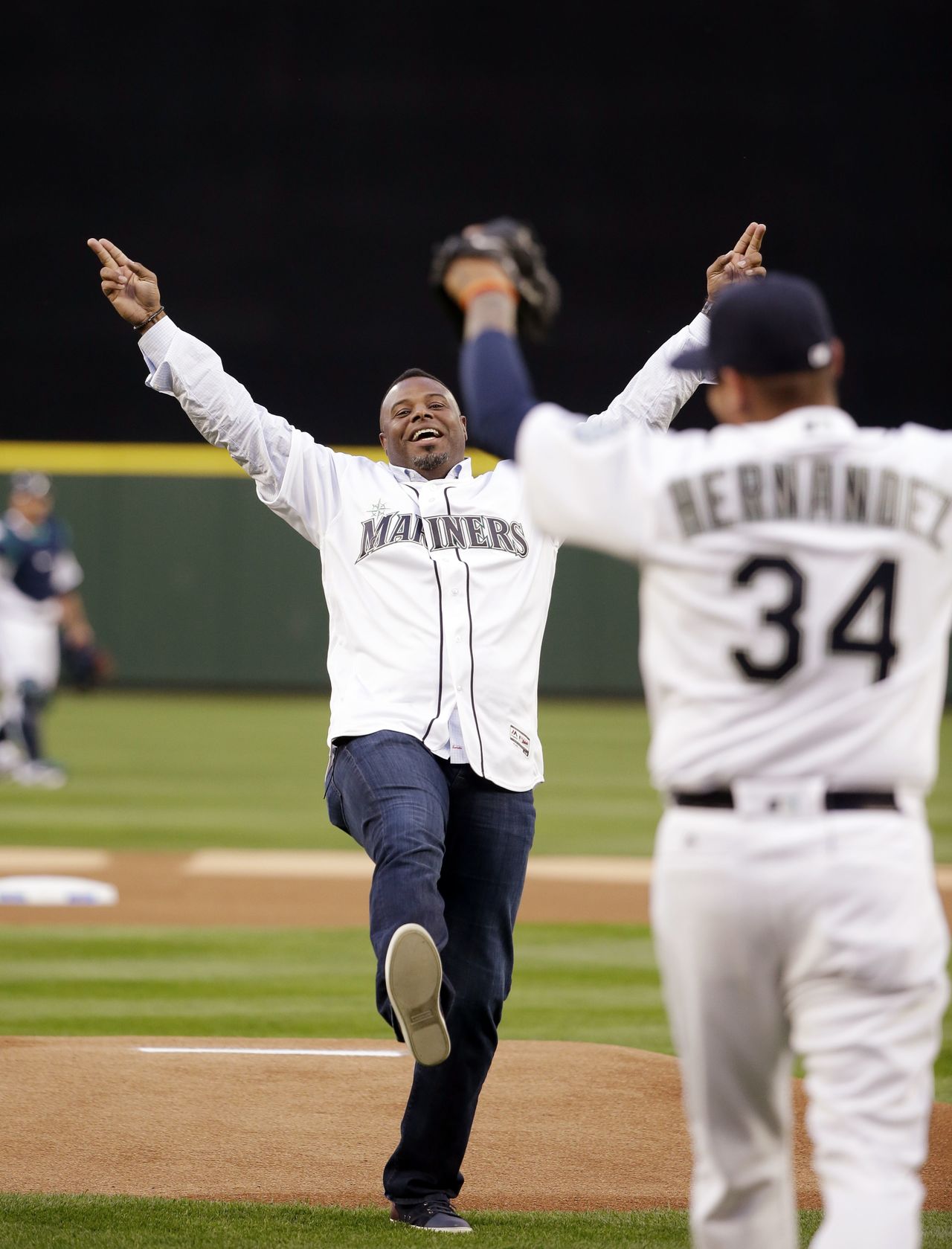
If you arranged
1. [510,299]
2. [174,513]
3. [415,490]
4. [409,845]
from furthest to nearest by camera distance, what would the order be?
[174,513]
[415,490]
[409,845]
[510,299]

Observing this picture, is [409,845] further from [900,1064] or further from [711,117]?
[711,117]

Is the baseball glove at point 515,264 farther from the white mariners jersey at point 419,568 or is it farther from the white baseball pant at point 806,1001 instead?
the white baseball pant at point 806,1001

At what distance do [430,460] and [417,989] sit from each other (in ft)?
4.87

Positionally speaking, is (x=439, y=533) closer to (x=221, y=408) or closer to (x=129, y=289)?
(x=221, y=408)

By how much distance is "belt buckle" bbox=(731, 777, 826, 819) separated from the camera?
8.38ft

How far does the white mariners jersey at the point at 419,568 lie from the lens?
162 inches

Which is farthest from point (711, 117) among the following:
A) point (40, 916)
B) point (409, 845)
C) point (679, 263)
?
point (409, 845)

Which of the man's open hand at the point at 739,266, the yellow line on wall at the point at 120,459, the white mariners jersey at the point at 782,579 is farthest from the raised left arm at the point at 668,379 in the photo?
the yellow line on wall at the point at 120,459

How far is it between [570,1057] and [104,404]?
16.9m

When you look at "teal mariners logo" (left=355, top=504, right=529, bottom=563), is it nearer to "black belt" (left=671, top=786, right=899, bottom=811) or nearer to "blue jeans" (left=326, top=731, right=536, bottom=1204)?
"blue jeans" (left=326, top=731, right=536, bottom=1204)

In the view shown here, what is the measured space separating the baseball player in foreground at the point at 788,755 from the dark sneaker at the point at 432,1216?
1481 mm

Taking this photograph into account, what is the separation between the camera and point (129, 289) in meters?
4.20

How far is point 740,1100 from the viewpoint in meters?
2.64

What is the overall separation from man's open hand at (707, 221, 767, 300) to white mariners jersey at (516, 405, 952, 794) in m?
1.30
